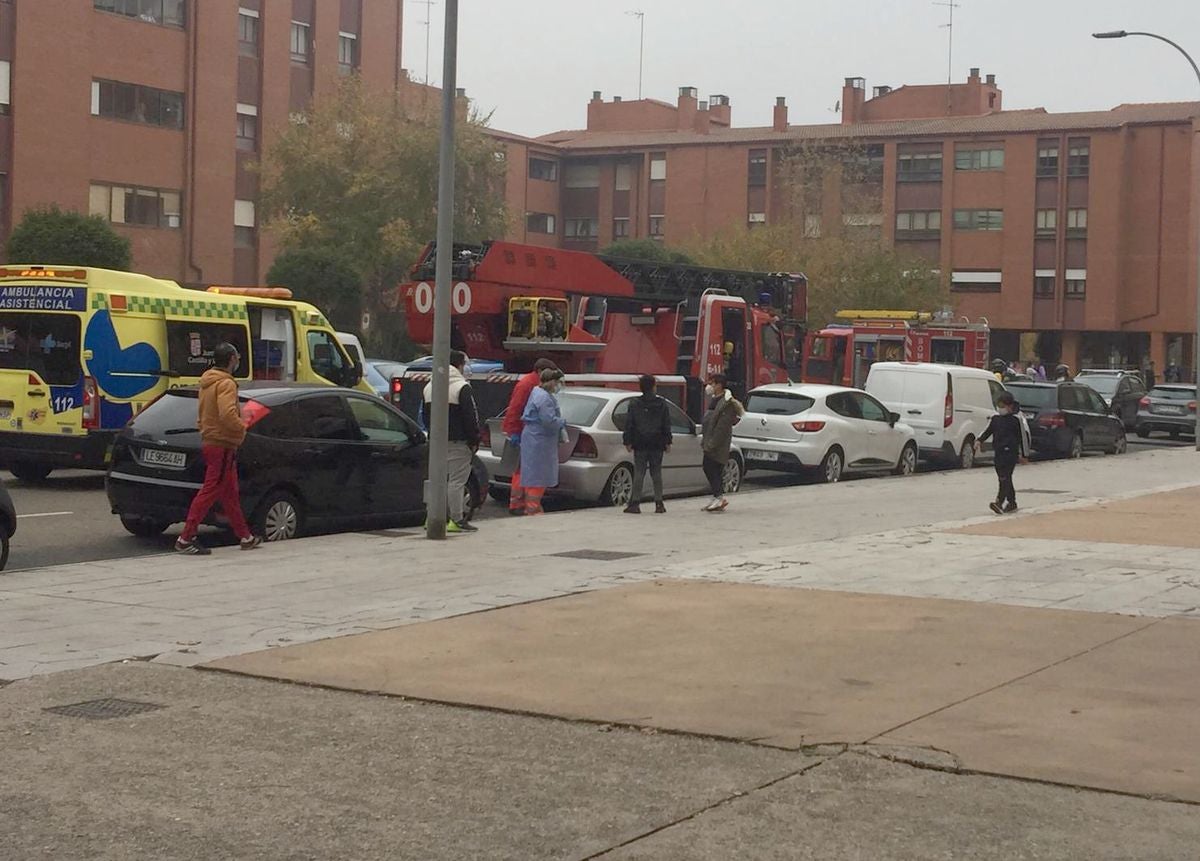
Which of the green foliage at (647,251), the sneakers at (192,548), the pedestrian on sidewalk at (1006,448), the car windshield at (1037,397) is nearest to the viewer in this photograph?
the sneakers at (192,548)

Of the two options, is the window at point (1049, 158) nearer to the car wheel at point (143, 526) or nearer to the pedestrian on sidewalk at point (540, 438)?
the pedestrian on sidewalk at point (540, 438)

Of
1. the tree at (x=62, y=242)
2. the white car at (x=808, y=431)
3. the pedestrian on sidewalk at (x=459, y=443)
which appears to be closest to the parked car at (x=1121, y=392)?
the white car at (x=808, y=431)

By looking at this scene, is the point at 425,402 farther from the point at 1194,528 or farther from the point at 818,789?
the point at 818,789

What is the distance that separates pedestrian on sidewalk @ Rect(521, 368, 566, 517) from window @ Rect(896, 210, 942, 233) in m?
65.2

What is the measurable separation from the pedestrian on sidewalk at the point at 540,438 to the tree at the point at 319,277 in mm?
30268

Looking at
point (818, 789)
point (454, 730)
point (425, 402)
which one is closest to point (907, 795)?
point (818, 789)

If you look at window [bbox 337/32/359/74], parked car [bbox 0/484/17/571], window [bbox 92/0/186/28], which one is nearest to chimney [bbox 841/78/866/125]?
window [bbox 337/32/359/74]

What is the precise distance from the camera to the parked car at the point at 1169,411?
133 ft

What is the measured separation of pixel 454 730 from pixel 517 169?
263ft

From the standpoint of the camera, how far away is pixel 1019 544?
15.2 metres

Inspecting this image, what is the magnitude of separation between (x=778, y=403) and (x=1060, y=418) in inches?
382

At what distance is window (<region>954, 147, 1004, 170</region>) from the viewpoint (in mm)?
78750

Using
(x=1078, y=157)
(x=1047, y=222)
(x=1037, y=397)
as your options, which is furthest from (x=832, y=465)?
(x=1078, y=157)

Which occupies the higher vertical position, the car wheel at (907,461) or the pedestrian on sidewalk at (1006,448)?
the pedestrian on sidewalk at (1006,448)
